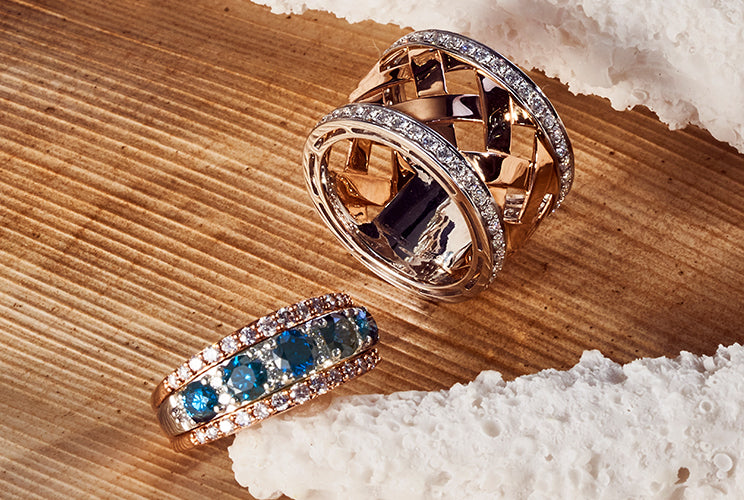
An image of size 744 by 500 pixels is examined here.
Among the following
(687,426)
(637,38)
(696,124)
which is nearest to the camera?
(687,426)

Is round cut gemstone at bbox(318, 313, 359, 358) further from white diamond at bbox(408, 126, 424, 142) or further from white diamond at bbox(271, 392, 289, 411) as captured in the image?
white diamond at bbox(408, 126, 424, 142)

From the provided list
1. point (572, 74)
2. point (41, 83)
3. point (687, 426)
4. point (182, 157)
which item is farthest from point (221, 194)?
point (687, 426)

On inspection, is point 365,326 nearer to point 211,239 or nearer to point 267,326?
point 267,326

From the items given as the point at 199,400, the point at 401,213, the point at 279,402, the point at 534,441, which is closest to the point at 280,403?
the point at 279,402

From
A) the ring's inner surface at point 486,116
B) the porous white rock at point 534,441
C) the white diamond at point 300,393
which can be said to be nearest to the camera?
the porous white rock at point 534,441

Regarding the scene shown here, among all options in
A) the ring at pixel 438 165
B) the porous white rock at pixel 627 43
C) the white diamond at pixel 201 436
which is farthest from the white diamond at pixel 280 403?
the porous white rock at pixel 627 43

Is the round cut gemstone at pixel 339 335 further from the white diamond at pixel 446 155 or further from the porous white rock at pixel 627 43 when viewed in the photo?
the porous white rock at pixel 627 43

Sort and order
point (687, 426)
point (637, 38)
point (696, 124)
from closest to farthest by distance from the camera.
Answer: point (687, 426) < point (637, 38) < point (696, 124)

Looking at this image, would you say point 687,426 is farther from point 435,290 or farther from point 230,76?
point 230,76
